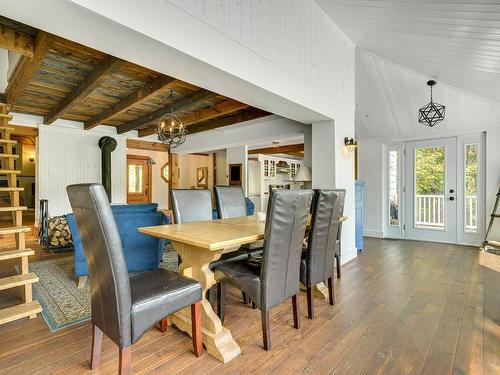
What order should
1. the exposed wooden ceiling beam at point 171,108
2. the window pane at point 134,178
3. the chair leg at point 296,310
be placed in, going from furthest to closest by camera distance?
the window pane at point 134,178 < the exposed wooden ceiling beam at point 171,108 < the chair leg at point 296,310

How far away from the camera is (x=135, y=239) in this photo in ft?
10.1

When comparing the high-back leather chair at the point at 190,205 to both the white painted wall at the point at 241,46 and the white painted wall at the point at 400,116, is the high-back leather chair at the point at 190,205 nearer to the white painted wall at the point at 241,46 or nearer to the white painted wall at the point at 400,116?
the white painted wall at the point at 241,46

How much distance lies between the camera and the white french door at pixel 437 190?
5.04m

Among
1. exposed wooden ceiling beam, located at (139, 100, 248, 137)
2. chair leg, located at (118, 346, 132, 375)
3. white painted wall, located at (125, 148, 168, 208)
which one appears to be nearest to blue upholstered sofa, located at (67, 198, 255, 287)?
chair leg, located at (118, 346, 132, 375)

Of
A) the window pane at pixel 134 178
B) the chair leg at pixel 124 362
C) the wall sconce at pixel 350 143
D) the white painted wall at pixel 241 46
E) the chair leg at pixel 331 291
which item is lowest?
the chair leg at pixel 331 291

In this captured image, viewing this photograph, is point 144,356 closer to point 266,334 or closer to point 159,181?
point 266,334

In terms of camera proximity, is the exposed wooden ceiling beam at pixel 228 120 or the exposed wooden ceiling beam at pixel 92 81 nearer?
the exposed wooden ceiling beam at pixel 92 81

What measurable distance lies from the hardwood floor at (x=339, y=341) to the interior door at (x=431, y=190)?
270 centimetres

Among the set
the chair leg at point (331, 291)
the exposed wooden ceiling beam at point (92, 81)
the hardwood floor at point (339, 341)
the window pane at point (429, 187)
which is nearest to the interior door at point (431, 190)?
the window pane at point (429, 187)

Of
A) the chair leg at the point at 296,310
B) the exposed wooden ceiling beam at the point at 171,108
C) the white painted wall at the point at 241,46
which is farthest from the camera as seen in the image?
the exposed wooden ceiling beam at the point at 171,108

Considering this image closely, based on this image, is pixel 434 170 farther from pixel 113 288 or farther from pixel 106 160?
pixel 106 160

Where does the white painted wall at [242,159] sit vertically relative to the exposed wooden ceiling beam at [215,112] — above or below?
below

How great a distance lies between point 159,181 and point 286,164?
4.61m

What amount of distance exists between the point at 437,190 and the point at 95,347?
6.13 metres
